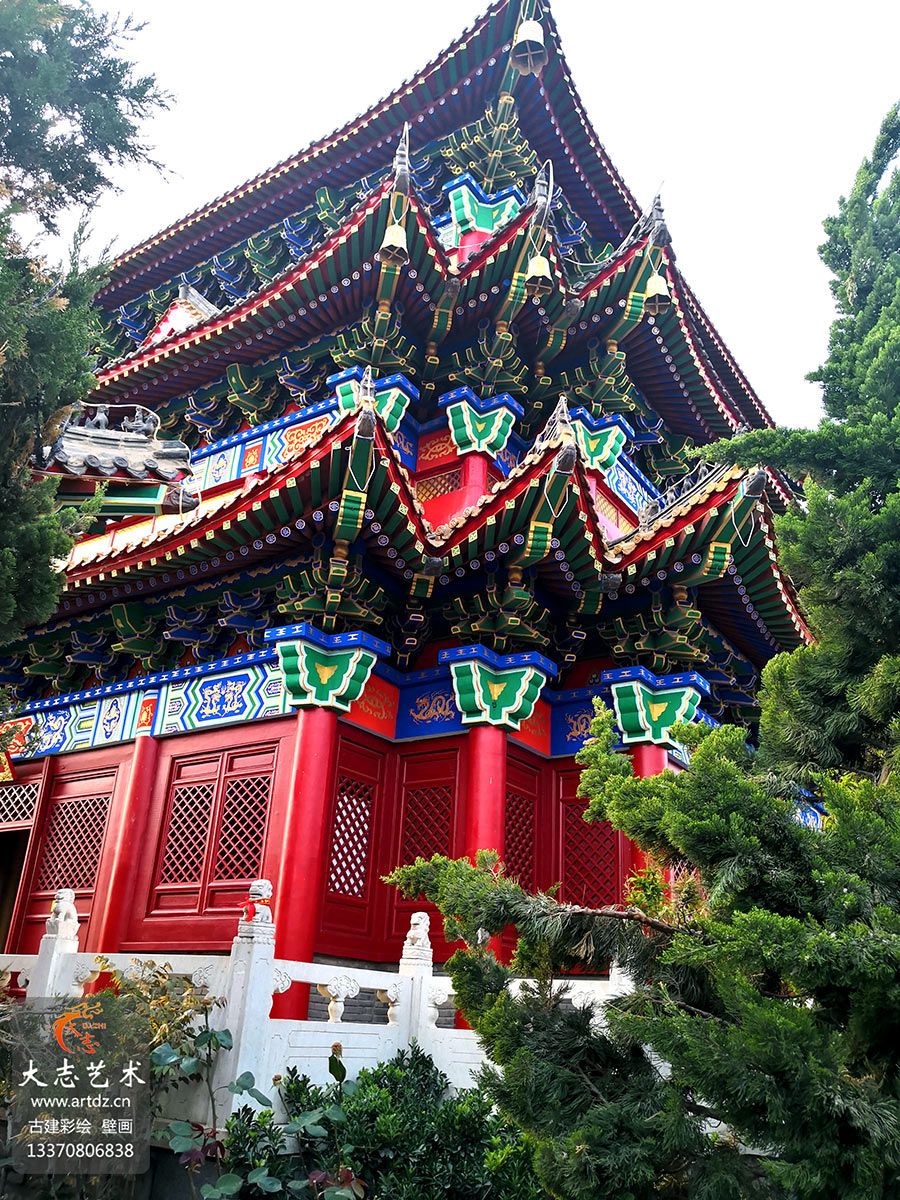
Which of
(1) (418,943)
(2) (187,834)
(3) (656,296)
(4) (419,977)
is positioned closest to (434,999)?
(4) (419,977)

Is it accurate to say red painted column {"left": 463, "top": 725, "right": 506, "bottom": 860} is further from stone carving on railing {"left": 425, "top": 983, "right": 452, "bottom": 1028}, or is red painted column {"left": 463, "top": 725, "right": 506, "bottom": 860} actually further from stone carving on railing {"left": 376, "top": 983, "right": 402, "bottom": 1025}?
stone carving on railing {"left": 376, "top": 983, "right": 402, "bottom": 1025}

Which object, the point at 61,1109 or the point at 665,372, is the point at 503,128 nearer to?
the point at 665,372

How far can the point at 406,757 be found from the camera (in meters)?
8.91

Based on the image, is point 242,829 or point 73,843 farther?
point 73,843

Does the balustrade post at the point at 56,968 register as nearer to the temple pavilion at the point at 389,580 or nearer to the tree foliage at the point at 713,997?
the temple pavilion at the point at 389,580

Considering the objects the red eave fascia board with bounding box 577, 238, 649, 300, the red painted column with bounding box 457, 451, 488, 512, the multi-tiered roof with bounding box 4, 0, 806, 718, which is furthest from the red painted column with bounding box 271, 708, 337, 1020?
the red eave fascia board with bounding box 577, 238, 649, 300

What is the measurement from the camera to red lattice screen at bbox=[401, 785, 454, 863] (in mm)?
8477

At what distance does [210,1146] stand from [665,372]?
9861mm

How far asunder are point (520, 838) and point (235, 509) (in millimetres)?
4039

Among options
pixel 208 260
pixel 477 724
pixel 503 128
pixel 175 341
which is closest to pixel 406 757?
pixel 477 724

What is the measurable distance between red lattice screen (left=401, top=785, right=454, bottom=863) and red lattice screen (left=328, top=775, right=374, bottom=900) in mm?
362

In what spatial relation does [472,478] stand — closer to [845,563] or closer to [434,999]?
[434,999]

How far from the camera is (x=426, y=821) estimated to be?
8.59m

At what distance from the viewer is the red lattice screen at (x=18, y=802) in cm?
1023
